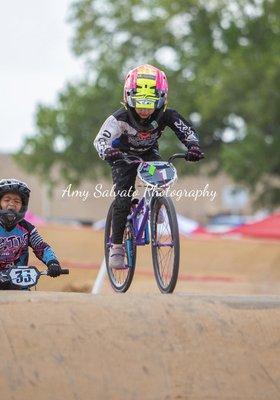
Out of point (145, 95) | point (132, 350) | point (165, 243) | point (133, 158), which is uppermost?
point (145, 95)

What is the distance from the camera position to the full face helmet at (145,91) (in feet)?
26.1

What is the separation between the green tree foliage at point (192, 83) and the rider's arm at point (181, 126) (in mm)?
28540

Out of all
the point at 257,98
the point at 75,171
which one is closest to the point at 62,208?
the point at 75,171

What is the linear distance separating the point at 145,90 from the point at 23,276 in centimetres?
181

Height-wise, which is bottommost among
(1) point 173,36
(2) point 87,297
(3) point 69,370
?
(3) point 69,370

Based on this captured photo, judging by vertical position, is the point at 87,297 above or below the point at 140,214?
below

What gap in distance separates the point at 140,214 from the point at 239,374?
8.98 feet

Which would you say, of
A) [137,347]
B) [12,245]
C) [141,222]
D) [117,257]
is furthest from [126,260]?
[137,347]

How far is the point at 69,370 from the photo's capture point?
572 cm

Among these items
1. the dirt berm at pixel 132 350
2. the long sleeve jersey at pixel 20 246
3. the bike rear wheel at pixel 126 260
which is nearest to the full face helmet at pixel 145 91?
the bike rear wheel at pixel 126 260

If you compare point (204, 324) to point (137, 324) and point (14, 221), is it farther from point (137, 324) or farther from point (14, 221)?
point (14, 221)

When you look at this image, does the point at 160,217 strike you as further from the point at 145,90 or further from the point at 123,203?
the point at 145,90

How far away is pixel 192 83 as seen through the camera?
137 feet

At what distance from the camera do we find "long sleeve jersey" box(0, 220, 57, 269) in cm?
799
